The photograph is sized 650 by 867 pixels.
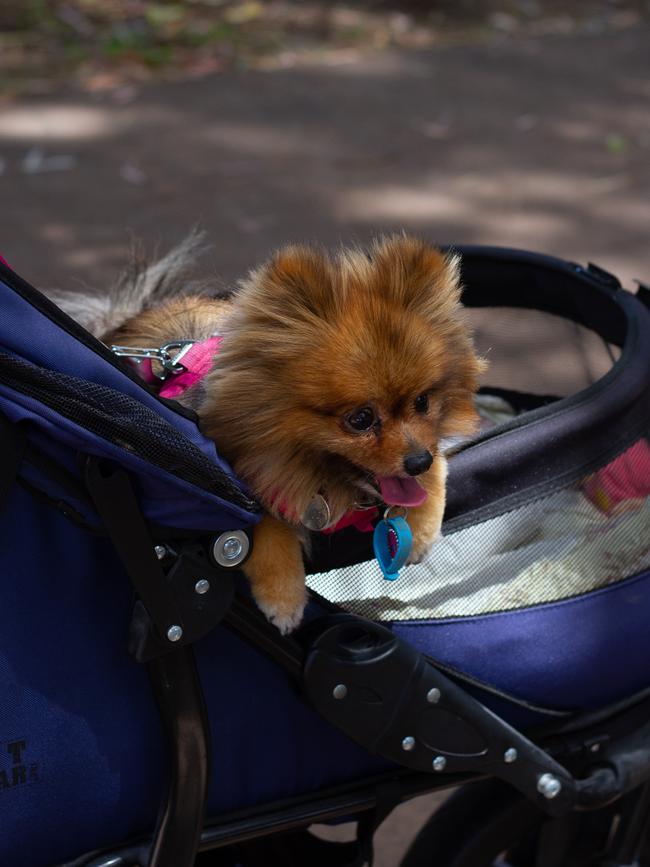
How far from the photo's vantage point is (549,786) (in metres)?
1.71

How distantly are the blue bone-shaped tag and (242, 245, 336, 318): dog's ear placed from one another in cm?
29

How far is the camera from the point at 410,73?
22.1ft

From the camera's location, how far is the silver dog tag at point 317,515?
1.54 meters

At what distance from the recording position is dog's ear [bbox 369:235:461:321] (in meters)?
1.57

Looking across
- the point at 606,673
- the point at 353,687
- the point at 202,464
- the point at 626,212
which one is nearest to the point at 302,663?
the point at 353,687

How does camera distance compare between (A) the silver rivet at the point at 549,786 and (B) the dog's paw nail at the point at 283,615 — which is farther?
(A) the silver rivet at the point at 549,786

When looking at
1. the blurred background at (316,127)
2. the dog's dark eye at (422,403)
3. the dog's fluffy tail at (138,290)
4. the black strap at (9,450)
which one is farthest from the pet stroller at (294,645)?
the blurred background at (316,127)

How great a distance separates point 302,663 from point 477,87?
18.2 feet

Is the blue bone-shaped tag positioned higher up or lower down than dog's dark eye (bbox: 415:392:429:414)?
lower down

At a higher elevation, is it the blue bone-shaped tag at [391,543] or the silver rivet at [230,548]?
the silver rivet at [230,548]

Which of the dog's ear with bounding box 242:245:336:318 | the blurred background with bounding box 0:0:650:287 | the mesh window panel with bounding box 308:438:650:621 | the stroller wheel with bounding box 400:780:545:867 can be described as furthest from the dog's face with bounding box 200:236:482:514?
the blurred background with bounding box 0:0:650:287

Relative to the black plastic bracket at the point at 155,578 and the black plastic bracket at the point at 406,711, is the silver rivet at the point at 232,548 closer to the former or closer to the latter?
the black plastic bracket at the point at 155,578

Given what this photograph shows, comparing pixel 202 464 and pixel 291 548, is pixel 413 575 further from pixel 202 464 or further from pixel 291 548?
pixel 202 464

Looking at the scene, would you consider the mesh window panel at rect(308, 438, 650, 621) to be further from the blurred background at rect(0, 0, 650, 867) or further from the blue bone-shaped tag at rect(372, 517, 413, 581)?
the blurred background at rect(0, 0, 650, 867)
